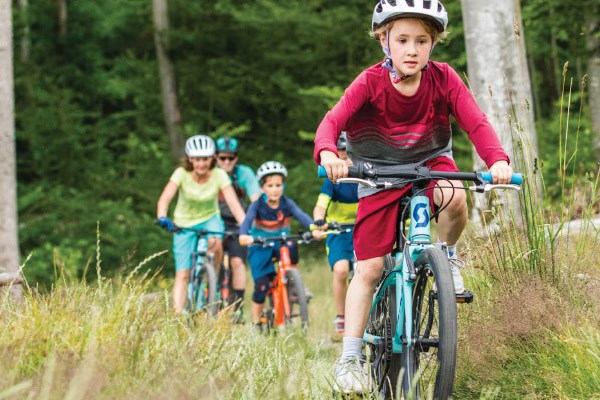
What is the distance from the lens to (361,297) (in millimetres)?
5117

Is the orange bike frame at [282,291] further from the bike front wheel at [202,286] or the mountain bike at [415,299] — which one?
the mountain bike at [415,299]

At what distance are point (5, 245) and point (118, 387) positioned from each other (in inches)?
273

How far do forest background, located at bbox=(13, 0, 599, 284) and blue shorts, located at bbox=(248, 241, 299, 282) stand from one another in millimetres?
6383

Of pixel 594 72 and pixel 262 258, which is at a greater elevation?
pixel 594 72

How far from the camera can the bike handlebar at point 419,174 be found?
4488mm

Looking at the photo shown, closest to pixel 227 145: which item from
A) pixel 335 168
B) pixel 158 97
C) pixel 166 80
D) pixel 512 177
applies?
pixel 335 168

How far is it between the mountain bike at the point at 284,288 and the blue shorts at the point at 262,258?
0.09 m

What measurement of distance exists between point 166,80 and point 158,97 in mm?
1624

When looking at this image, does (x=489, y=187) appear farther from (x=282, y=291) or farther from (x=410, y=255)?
(x=282, y=291)

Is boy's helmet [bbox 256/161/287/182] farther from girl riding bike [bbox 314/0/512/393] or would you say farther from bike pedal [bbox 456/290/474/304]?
bike pedal [bbox 456/290/474/304]

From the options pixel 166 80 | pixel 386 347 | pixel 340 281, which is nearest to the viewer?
pixel 386 347

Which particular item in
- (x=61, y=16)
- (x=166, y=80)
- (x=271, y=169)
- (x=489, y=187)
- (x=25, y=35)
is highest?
(x=61, y=16)

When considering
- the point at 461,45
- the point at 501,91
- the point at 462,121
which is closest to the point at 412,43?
the point at 462,121

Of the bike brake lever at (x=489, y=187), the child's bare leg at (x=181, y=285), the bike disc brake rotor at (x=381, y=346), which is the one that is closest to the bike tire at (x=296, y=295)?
the child's bare leg at (x=181, y=285)
